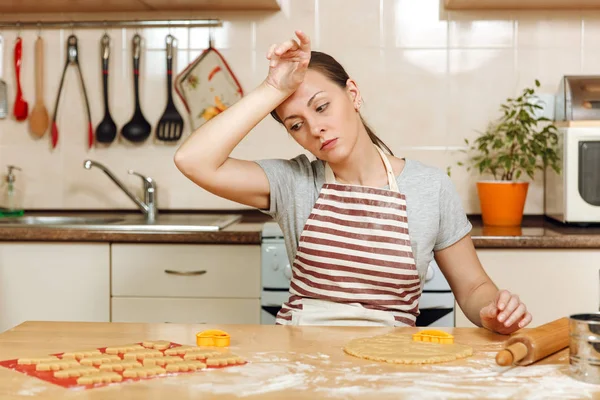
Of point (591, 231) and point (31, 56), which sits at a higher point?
point (31, 56)

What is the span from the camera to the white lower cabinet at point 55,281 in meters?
2.36

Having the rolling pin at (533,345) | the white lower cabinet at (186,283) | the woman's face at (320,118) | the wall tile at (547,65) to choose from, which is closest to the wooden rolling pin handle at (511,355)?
the rolling pin at (533,345)

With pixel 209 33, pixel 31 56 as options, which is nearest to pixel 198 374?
pixel 209 33

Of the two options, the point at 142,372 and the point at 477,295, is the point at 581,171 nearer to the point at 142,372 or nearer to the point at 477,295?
the point at 477,295

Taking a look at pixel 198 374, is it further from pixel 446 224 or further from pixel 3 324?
pixel 3 324

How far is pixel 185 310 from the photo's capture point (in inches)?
92.7

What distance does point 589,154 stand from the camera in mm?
2422

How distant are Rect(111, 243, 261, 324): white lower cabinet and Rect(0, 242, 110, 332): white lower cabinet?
0.17 feet

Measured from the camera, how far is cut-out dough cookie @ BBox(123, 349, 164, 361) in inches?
42.9

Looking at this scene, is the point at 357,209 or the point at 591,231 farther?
the point at 591,231

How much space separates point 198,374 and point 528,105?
1831 mm

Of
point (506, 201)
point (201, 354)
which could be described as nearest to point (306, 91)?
point (201, 354)

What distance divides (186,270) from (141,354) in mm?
1251

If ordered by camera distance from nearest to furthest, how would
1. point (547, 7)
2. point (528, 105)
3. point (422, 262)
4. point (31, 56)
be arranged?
point (422, 262) → point (528, 105) → point (547, 7) → point (31, 56)
